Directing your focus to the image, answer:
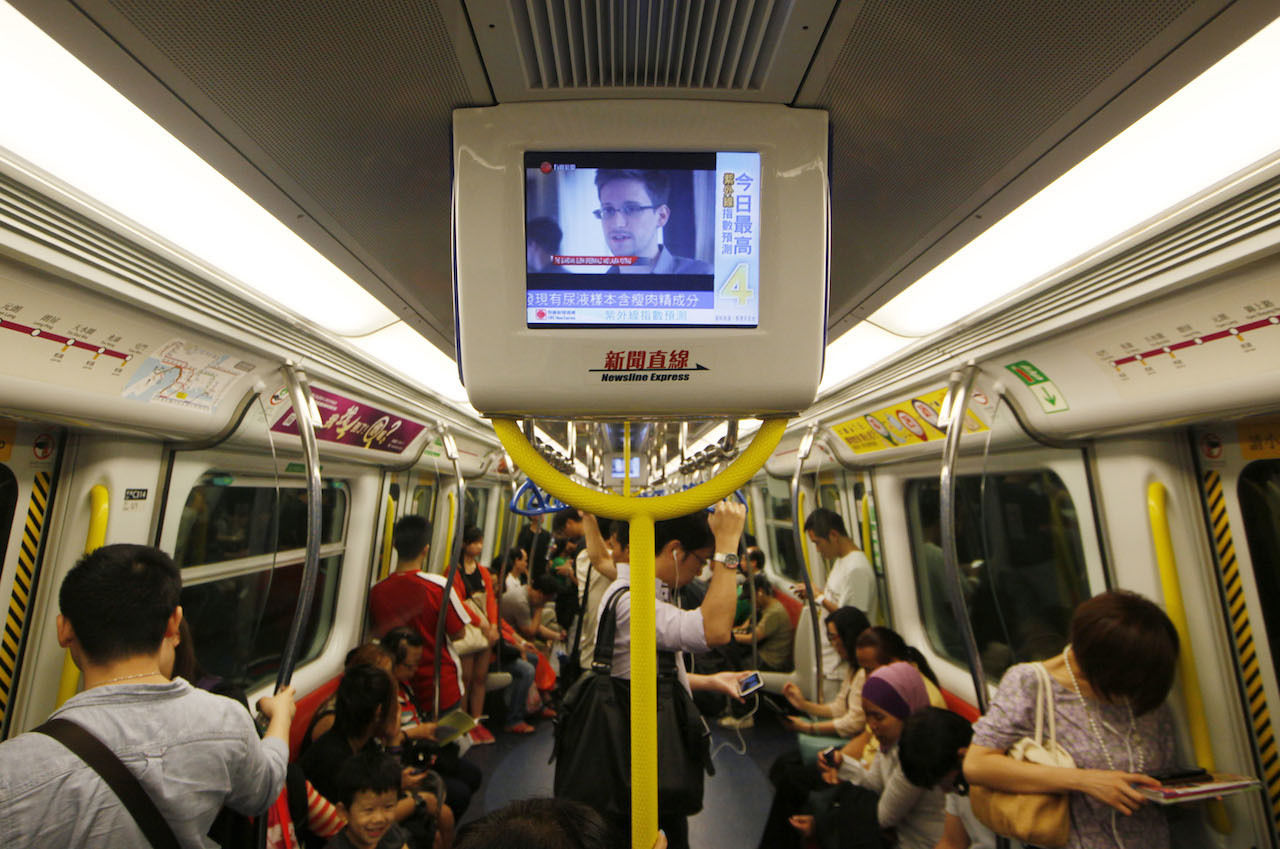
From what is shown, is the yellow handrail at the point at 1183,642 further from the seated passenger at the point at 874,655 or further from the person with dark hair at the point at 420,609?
the person with dark hair at the point at 420,609

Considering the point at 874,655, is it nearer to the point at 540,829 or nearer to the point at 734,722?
the point at 734,722

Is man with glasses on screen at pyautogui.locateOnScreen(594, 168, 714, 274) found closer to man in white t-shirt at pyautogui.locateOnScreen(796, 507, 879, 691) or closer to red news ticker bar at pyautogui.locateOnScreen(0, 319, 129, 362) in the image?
Answer: red news ticker bar at pyautogui.locateOnScreen(0, 319, 129, 362)

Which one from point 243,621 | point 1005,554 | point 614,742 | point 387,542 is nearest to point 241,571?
point 243,621

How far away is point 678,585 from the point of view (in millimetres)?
2494

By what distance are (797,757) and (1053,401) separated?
3.47m

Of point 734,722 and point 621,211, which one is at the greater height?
point 621,211

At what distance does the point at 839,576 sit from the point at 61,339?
5.76 meters

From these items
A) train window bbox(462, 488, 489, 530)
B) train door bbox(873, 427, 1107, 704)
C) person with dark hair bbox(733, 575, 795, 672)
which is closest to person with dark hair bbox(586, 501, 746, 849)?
train door bbox(873, 427, 1107, 704)

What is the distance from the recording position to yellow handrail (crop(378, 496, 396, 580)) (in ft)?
18.6

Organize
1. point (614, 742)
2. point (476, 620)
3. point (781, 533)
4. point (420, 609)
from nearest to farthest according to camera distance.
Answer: point (614, 742) → point (420, 609) → point (476, 620) → point (781, 533)

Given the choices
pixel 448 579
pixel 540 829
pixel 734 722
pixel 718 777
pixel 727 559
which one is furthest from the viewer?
pixel 734 722

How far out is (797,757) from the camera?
4.80 m

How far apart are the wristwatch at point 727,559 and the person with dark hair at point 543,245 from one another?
3.19 ft

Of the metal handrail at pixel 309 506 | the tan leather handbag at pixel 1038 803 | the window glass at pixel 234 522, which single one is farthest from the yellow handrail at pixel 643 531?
the window glass at pixel 234 522
